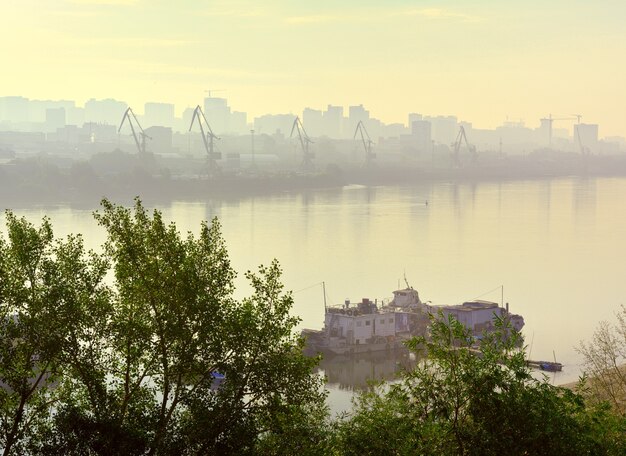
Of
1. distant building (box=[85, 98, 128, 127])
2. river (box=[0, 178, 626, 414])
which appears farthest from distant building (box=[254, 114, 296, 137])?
river (box=[0, 178, 626, 414])

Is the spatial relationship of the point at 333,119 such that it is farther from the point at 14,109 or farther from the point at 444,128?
the point at 14,109

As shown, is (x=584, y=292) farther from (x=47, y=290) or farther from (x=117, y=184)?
(x=117, y=184)

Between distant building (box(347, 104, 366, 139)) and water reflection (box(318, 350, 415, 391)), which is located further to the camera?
distant building (box(347, 104, 366, 139))

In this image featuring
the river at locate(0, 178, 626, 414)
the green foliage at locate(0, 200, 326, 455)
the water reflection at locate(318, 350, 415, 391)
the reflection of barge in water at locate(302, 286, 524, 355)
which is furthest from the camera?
the river at locate(0, 178, 626, 414)

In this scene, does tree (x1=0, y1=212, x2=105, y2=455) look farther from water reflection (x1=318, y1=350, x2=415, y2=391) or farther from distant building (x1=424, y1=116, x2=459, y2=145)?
distant building (x1=424, y1=116, x2=459, y2=145)

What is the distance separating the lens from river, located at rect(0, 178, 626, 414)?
1166 cm

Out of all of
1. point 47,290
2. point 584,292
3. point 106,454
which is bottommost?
point 584,292

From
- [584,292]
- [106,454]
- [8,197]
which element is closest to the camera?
[106,454]

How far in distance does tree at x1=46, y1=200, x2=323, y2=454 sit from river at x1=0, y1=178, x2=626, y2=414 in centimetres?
463

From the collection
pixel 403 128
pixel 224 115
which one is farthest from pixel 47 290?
pixel 403 128

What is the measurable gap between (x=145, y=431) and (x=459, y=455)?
3.36 ft

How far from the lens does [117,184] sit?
1187 inches

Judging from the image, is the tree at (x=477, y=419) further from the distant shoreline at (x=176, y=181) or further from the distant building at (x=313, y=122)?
the distant building at (x=313, y=122)

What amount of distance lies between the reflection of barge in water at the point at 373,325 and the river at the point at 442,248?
1.94 feet
